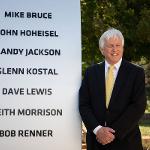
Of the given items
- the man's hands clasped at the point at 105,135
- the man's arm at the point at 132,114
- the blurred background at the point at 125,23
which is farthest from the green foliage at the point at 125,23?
the man's hands clasped at the point at 105,135

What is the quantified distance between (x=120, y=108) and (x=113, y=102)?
0.08 m

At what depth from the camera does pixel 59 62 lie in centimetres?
486

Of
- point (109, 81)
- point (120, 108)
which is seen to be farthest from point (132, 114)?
point (109, 81)

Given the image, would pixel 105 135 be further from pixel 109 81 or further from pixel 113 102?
pixel 109 81

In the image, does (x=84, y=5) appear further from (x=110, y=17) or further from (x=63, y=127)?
(x=63, y=127)

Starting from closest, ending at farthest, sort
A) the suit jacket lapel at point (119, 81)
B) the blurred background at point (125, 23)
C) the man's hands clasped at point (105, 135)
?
the man's hands clasped at point (105, 135) → the suit jacket lapel at point (119, 81) → the blurred background at point (125, 23)

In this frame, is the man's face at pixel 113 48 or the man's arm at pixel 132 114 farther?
the man's face at pixel 113 48

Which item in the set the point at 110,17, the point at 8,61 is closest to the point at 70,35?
the point at 8,61

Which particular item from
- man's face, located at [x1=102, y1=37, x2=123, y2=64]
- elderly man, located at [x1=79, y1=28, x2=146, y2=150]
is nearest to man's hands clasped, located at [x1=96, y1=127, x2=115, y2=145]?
elderly man, located at [x1=79, y1=28, x2=146, y2=150]

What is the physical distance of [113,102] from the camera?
4.47 m

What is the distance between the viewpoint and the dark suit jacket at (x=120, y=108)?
4.39 metres

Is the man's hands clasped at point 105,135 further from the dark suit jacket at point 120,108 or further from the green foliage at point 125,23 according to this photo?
the green foliage at point 125,23

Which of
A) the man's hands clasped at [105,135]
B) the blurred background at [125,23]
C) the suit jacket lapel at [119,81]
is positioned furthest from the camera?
the blurred background at [125,23]

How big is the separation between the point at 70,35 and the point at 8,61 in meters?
0.68
